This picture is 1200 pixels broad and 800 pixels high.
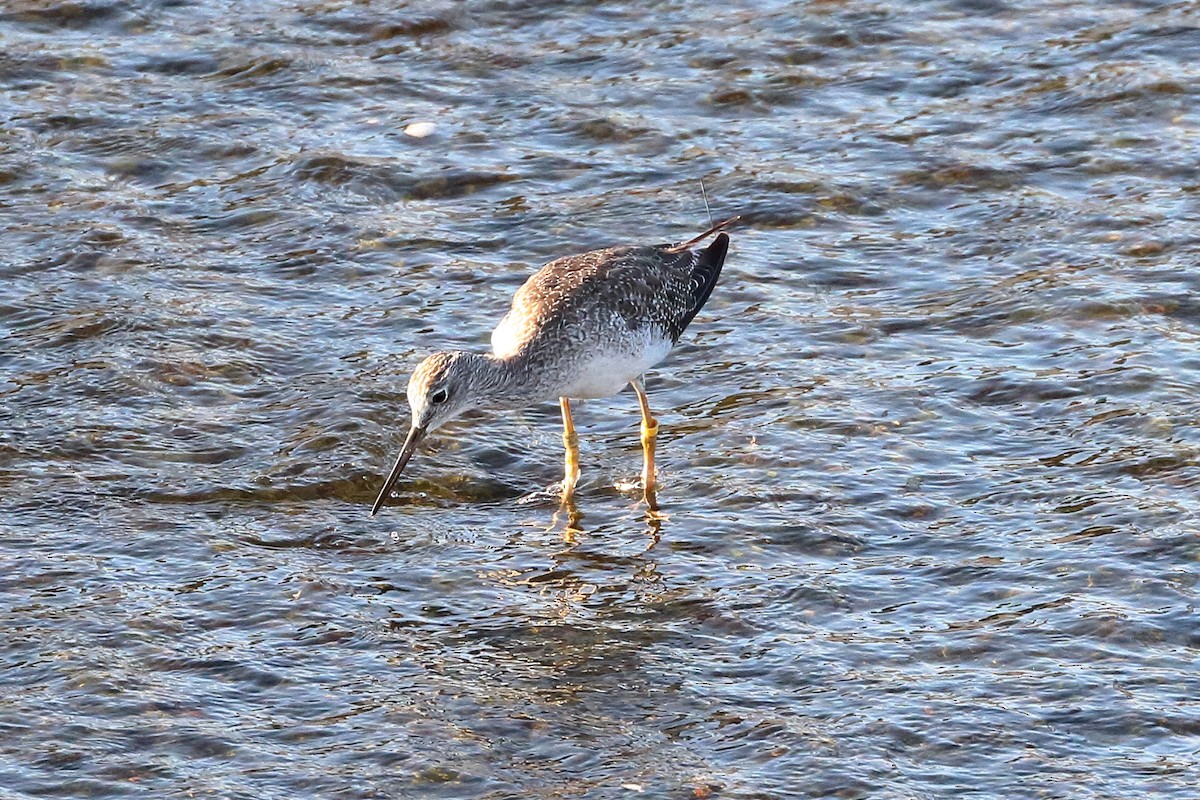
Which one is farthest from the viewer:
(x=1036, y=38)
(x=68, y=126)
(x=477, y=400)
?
(x=1036, y=38)

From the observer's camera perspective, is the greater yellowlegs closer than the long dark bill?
No

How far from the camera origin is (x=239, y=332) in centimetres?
1188

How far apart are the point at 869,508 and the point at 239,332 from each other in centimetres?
441

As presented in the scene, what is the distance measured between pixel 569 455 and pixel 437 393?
125cm

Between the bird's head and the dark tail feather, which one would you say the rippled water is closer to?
the bird's head

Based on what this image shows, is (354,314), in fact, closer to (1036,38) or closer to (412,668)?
(412,668)

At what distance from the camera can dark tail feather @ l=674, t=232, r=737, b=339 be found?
35.7ft

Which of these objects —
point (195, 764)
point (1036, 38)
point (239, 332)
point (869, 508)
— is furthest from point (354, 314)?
point (1036, 38)

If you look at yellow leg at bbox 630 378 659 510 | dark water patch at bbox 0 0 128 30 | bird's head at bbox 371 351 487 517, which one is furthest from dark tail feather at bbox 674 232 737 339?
dark water patch at bbox 0 0 128 30

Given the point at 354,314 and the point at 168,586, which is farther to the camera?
the point at 354,314

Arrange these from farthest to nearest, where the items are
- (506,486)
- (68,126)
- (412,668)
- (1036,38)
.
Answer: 1. (1036,38)
2. (68,126)
3. (506,486)
4. (412,668)

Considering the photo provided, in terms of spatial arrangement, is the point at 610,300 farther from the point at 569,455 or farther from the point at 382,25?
the point at 382,25

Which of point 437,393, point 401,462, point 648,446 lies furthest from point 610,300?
point 401,462

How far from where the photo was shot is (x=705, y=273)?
36.1 feet
